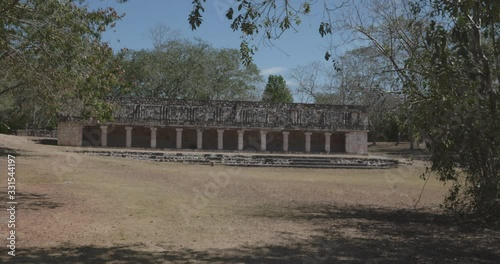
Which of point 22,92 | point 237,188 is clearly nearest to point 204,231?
point 237,188

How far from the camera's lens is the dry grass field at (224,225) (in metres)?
6.08

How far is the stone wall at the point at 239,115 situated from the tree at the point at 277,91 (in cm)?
2313

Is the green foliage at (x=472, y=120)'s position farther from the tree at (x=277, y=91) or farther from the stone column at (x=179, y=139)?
the tree at (x=277, y=91)

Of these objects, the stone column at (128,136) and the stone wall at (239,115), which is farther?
the stone wall at (239,115)

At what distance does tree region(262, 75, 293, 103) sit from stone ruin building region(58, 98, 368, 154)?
2277 centimetres

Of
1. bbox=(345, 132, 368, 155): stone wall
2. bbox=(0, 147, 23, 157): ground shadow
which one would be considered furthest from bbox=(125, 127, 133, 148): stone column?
bbox=(345, 132, 368, 155): stone wall

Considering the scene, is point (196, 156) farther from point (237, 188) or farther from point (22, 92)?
point (237, 188)

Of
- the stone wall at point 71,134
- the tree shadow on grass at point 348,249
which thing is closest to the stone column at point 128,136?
the stone wall at point 71,134

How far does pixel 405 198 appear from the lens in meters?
13.4

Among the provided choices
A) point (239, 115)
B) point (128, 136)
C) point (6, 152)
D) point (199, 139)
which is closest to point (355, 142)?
point (239, 115)

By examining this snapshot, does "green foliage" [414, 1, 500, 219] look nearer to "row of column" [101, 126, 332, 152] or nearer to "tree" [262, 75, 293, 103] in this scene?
"row of column" [101, 126, 332, 152]

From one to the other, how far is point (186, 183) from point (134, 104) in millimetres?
19320

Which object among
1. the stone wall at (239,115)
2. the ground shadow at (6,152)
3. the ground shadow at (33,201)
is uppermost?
the stone wall at (239,115)

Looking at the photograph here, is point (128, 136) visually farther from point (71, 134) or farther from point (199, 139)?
point (199, 139)
